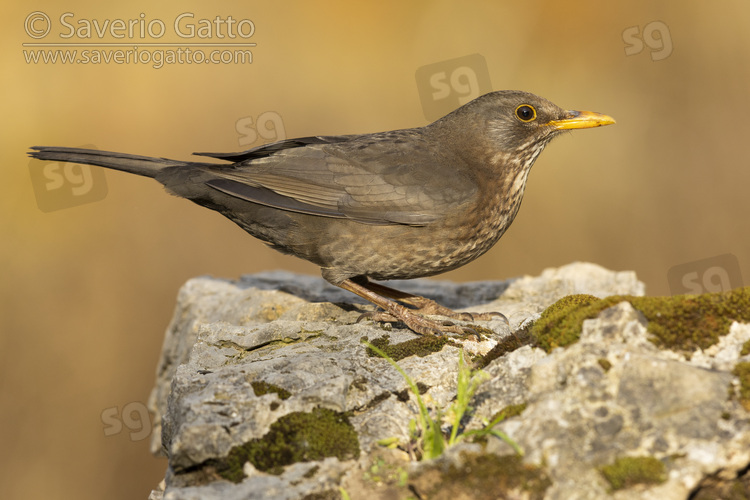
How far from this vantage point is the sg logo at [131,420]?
7.91 metres

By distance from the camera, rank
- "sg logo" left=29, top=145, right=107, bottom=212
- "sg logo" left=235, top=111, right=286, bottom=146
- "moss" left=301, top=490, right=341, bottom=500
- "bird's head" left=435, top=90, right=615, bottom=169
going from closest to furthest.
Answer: "moss" left=301, top=490, right=341, bottom=500
"bird's head" left=435, top=90, right=615, bottom=169
"sg logo" left=29, top=145, right=107, bottom=212
"sg logo" left=235, top=111, right=286, bottom=146

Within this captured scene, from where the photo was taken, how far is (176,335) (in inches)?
278

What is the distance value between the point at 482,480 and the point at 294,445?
38.7 inches

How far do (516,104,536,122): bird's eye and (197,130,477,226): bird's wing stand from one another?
2.41 ft

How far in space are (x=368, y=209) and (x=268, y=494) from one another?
2738 mm

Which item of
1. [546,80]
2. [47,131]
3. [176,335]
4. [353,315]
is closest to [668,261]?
[546,80]

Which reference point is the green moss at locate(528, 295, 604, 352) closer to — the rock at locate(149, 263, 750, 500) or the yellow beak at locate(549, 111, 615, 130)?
the rock at locate(149, 263, 750, 500)

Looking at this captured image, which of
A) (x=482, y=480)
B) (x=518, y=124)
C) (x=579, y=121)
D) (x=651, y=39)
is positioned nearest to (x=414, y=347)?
(x=482, y=480)

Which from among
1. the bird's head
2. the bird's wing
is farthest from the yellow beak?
the bird's wing

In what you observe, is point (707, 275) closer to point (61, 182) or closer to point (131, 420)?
point (131, 420)

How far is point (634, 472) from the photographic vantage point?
2.80m

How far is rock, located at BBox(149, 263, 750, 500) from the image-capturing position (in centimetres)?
287

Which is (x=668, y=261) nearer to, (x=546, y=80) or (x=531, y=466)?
(x=546, y=80)

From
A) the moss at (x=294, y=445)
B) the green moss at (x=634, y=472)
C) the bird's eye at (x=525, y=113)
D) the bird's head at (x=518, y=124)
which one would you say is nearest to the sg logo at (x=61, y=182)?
the bird's head at (x=518, y=124)
